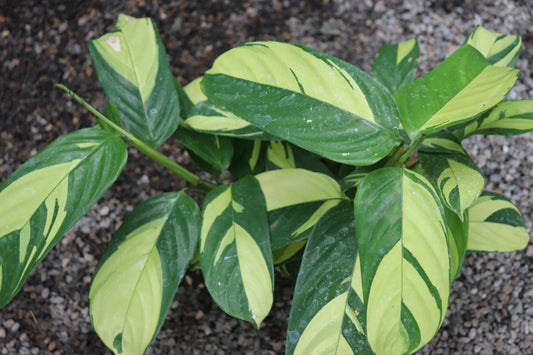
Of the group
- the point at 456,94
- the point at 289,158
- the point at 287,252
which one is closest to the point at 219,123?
the point at 289,158

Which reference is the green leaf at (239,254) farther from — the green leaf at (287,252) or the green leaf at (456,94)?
the green leaf at (456,94)

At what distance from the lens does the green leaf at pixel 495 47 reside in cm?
93

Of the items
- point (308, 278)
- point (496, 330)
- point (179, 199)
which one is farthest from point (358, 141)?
point (496, 330)

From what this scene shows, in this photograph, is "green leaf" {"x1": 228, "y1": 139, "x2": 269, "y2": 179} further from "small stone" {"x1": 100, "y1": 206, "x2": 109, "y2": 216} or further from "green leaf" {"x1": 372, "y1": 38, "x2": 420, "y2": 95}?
"small stone" {"x1": 100, "y1": 206, "x2": 109, "y2": 216}

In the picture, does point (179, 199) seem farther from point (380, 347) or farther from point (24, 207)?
point (380, 347)

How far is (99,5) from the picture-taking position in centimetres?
151

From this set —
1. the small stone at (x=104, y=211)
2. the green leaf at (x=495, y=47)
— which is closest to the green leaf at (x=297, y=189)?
the green leaf at (x=495, y=47)

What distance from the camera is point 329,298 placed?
804 mm

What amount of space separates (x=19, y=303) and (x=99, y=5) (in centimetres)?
92

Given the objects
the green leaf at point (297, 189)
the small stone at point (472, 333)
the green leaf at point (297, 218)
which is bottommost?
the small stone at point (472, 333)

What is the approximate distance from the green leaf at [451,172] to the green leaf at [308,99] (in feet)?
0.50

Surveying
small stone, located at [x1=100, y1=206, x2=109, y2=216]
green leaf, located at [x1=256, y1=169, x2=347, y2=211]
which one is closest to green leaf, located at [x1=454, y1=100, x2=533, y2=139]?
green leaf, located at [x1=256, y1=169, x2=347, y2=211]

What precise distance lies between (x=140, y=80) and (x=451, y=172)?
1.92ft

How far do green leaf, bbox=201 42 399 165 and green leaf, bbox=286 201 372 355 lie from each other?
22cm
